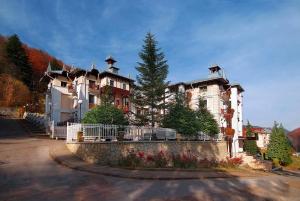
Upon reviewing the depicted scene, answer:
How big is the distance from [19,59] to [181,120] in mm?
47051

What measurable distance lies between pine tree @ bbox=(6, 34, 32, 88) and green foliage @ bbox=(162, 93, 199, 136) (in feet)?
140

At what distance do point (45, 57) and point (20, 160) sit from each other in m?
78.3

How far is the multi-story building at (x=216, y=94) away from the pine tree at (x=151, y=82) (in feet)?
41.2

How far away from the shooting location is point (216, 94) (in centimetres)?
4525

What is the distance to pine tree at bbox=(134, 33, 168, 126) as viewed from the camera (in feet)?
102

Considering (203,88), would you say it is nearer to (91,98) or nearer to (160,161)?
(91,98)

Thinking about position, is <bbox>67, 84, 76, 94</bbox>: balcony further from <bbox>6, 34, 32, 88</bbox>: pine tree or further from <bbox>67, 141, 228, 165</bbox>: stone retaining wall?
<bbox>6, 34, 32, 88</bbox>: pine tree

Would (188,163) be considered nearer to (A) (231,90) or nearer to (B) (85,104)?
(B) (85,104)

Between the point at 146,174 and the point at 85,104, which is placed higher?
the point at 85,104

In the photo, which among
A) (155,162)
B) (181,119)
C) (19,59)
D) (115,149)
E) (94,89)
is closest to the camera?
(115,149)

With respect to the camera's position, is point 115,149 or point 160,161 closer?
point 115,149

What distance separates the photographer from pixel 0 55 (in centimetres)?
6203

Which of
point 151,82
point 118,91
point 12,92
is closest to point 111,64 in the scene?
point 118,91

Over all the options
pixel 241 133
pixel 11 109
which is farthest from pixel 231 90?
pixel 11 109
